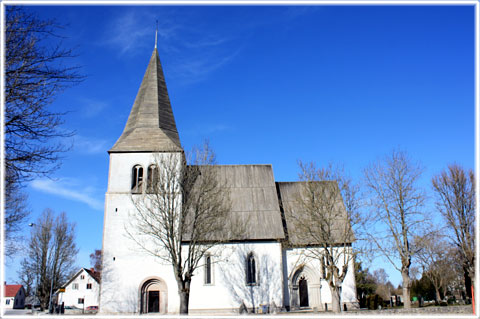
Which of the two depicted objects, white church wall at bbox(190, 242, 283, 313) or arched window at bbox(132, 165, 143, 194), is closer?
white church wall at bbox(190, 242, 283, 313)

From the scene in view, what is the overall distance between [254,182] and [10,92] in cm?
2468

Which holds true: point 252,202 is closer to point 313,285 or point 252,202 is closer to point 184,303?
point 313,285

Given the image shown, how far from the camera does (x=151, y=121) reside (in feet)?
103

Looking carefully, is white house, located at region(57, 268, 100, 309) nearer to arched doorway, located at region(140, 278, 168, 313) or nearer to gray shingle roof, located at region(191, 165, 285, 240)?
arched doorway, located at region(140, 278, 168, 313)

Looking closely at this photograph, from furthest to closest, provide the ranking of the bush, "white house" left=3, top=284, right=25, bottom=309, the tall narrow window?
1. "white house" left=3, top=284, right=25, bottom=309
2. the tall narrow window
3. the bush

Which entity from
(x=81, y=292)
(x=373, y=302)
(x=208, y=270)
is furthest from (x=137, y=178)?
(x=81, y=292)

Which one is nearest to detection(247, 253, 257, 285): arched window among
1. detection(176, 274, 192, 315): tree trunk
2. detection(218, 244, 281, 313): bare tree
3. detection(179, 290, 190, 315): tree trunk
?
detection(218, 244, 281, 313): bare tree

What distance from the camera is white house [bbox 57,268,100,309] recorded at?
5912cm

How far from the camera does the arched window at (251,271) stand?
92.6 ft

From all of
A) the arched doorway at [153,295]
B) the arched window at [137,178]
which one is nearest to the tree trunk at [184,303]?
the arched doorway at [153,295]

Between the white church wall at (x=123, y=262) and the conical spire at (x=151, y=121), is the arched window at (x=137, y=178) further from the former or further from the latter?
the conical spire at (x=151, y=121)

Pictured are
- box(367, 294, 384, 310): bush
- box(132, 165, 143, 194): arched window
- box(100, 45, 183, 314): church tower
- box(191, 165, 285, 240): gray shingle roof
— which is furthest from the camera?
box(132, 165, 143, 194): arched window

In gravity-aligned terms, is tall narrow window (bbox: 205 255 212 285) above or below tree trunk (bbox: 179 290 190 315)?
above

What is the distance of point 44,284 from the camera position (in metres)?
38.0
